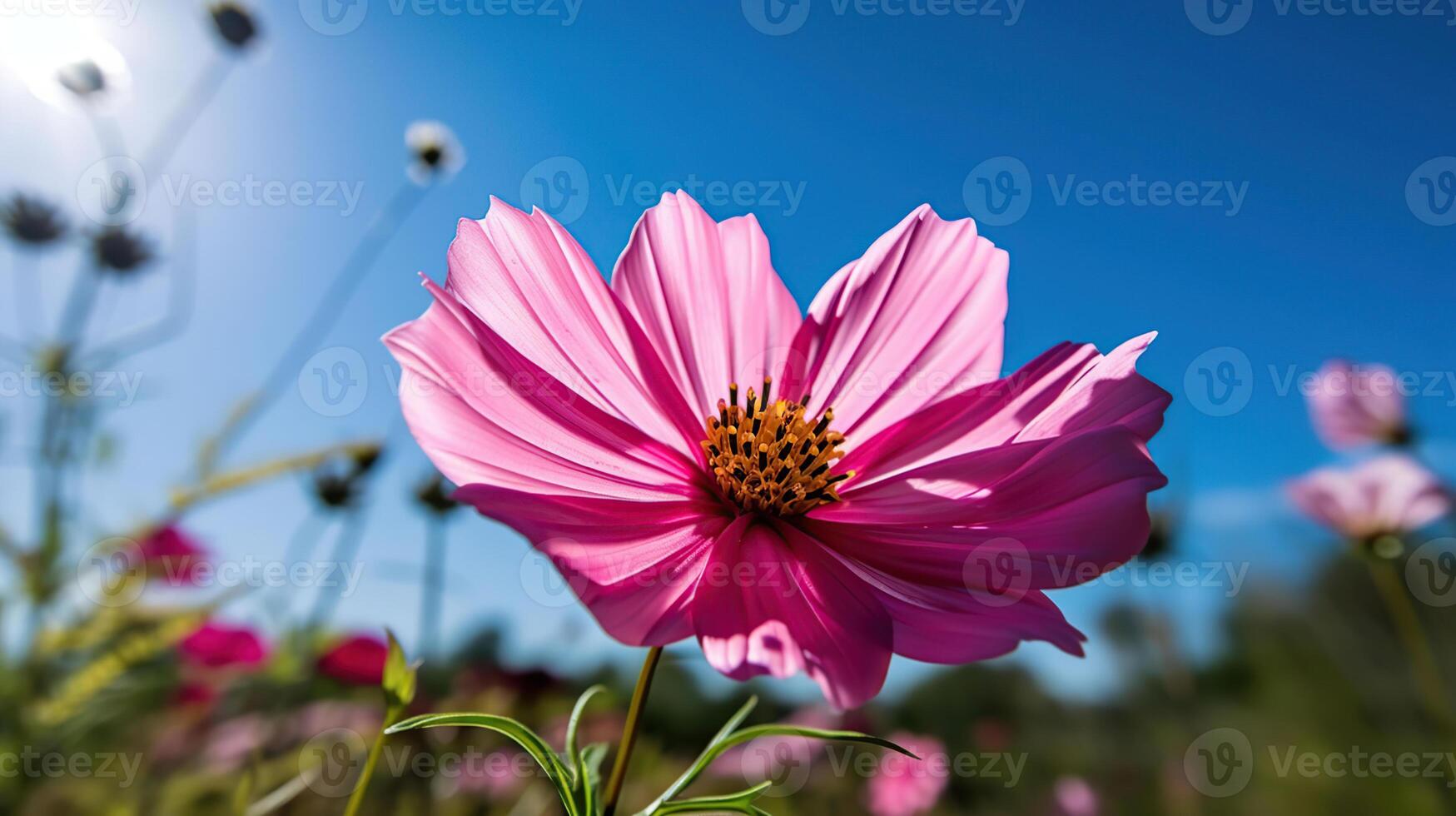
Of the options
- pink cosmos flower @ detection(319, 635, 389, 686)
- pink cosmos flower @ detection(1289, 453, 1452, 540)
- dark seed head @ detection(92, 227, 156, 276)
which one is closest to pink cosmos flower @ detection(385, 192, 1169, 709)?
pink cosmos flower @ detection(319, 635, 389, 686)

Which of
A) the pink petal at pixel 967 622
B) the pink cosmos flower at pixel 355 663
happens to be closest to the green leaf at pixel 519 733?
the pink petal at pixel 967 622

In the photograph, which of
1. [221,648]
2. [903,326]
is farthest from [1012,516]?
[221,648]

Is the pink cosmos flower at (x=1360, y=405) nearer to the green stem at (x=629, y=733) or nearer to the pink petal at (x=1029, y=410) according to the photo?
the pink petal at (x=1029, y=410)

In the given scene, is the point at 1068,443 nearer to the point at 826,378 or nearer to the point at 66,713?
the point at 826,378

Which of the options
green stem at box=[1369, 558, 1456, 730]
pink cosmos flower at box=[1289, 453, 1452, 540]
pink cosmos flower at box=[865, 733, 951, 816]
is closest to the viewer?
green stem at box=[1369, 558, 1456, 730]

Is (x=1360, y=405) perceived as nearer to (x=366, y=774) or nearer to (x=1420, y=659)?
(x=1420, y=659)

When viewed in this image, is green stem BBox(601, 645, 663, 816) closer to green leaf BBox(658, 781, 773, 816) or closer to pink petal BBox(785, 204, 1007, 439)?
green leaf BBox(658, 781, 773, 816)
